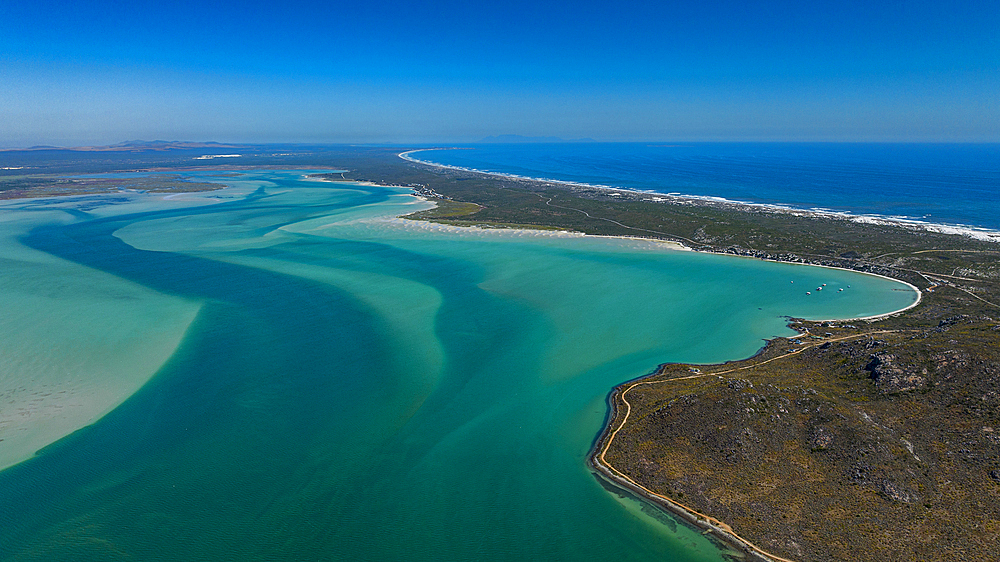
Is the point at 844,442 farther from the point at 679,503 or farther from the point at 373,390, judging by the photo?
the point at 373,390

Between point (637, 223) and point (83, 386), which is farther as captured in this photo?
point (637, 223)

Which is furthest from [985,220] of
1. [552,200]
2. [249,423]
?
[249,423]

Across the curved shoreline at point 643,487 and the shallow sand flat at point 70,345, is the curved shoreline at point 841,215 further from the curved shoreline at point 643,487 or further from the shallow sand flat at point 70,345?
the shallow sand flat at point 70,345

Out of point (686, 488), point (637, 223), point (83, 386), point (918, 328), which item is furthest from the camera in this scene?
point (637, 223)

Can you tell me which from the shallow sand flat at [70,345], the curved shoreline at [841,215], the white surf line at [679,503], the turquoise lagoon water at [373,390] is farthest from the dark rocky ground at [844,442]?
the curved shoreline at [841,215]

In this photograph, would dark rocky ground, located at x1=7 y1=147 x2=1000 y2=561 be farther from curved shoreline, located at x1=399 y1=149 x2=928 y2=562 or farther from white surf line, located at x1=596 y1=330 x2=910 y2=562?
curved shoreline, located at x1=399 y1=149 x2=928 y2=562

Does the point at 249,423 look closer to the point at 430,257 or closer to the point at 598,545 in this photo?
the point at 598,545
